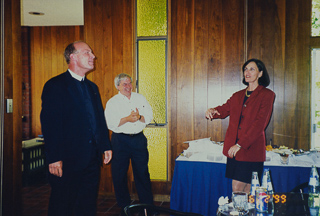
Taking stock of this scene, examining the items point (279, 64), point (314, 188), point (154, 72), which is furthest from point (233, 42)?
point (314, 188)

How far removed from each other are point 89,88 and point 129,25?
76.4 inches

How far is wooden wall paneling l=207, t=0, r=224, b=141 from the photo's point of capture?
3.69 m

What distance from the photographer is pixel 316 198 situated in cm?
156

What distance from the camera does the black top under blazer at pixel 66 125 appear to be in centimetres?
188

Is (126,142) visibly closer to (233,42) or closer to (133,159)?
(133,159)

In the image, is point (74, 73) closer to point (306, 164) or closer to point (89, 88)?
point (89, 88)

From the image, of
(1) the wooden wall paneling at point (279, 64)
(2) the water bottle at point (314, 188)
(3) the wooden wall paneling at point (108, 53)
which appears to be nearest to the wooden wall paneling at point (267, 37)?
(1) the wooden wall paneling at point (279, 64)

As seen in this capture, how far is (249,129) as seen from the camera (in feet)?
7.41

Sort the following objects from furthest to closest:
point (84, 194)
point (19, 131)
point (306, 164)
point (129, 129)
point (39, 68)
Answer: point (39, 68)
point (129, 129)
point (306, 164)
point (19, 131)
point (84, 194)

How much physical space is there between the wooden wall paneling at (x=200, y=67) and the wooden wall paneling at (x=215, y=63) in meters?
0.05

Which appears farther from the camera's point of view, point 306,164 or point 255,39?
point 255,39

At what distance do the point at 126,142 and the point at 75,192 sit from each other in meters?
1.17

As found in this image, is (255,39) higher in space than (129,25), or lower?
lower

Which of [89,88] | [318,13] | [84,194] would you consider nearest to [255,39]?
[318,13]
